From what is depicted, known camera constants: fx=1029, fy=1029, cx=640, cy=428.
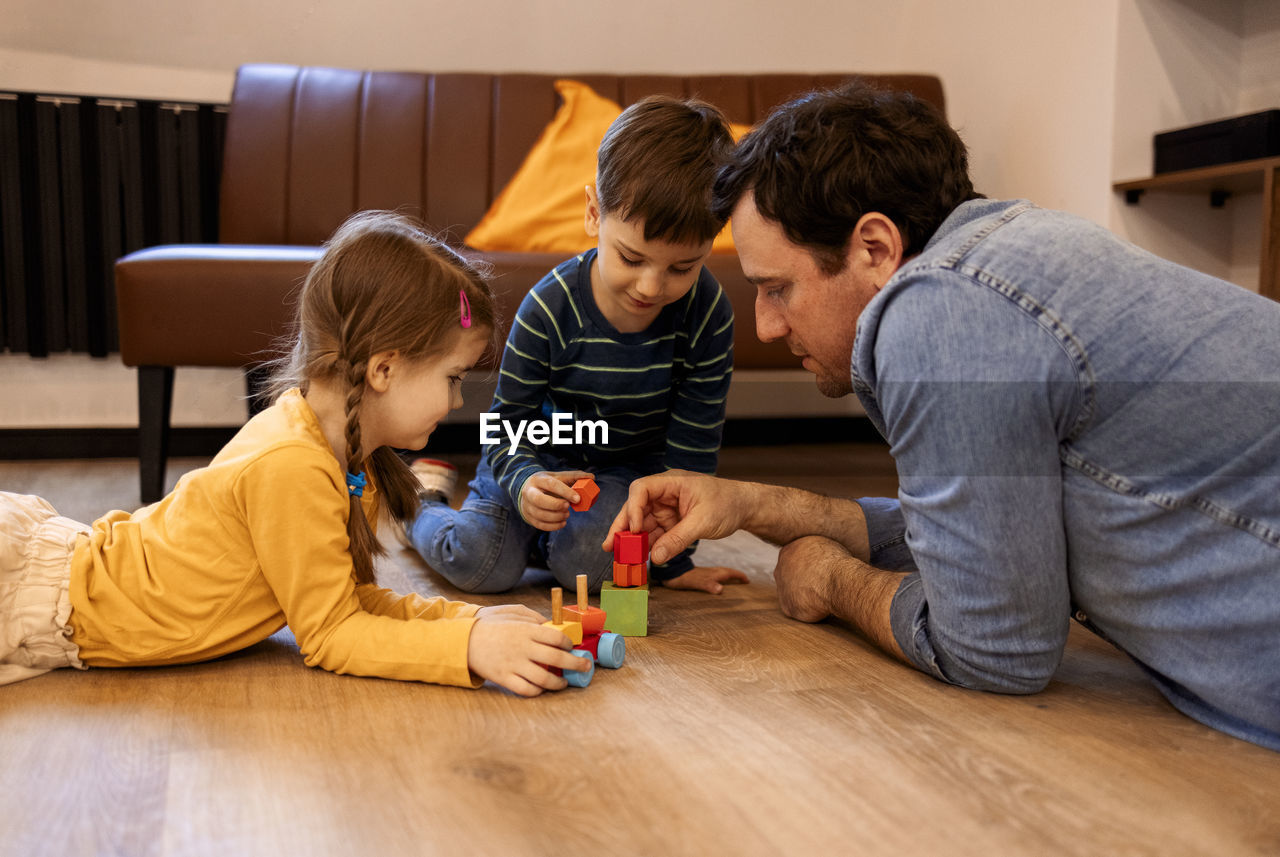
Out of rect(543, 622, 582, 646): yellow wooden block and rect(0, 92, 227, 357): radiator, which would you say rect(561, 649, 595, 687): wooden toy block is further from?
rect(0, 92, 227, 357): radiator

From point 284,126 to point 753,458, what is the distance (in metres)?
1.54

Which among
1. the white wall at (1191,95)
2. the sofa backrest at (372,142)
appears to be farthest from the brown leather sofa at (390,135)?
the white wall at (1191,95)

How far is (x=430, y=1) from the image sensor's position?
2.91 m

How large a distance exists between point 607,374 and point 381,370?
1.49 feet

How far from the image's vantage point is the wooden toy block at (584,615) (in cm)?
114

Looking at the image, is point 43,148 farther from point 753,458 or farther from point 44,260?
point 753,458

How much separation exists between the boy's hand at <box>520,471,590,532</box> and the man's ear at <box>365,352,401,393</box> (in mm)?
297

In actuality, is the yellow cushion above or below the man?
above

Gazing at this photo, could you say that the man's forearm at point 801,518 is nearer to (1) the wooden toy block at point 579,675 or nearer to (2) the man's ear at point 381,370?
(1) the wooden toy block at point 579,675

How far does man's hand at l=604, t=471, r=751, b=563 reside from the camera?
1266 millimetres

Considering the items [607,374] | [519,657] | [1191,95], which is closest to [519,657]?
[519,657]

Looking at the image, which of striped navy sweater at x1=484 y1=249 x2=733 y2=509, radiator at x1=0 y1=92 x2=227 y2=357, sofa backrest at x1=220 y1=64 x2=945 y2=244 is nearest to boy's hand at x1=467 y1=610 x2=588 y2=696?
striped navy sweater at x1=484 y1=249 x2=733 y2=509

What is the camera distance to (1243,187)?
7.61 feet

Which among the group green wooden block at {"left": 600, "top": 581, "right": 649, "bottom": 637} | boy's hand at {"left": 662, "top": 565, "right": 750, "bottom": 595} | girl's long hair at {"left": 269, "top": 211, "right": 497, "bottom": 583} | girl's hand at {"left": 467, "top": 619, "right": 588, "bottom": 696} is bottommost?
boy's hand at {"left": 662, "top": 565, "right": 750, "bottom": 595}
